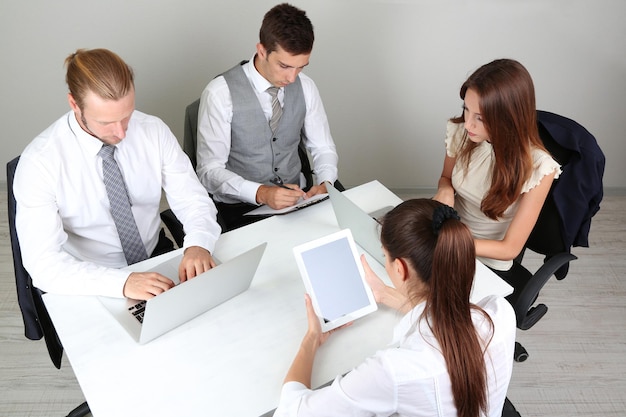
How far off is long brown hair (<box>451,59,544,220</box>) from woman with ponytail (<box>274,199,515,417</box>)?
698 mm

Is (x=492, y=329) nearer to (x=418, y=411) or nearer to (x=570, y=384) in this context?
(x=418, y=411)

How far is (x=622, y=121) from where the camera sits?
337 centimetres

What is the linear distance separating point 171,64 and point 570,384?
2.34m

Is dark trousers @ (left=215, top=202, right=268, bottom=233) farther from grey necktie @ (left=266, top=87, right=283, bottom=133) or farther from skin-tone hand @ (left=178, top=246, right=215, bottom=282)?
skin-tone hand @ (left=178, top=246, right=215, bottom=282)

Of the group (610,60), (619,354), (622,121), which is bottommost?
(619,354)

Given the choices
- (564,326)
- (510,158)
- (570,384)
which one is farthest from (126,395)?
(564,326)

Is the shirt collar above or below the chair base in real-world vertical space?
above

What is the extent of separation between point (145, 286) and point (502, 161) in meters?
1.17

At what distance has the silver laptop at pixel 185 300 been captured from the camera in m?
1.51

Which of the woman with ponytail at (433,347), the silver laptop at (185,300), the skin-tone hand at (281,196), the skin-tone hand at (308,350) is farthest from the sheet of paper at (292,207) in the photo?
the woman with ponytail at (433,347)

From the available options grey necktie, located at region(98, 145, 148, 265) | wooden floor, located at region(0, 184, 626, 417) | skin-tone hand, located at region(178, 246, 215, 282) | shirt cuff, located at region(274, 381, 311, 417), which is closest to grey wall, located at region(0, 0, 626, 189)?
wooden floor, located at region(0, 184, 626, 417)

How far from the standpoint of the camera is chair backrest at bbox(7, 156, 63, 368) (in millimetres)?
1785

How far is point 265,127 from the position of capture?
2.45 m

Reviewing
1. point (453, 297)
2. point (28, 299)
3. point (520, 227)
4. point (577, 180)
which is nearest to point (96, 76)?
point (28, 299)
